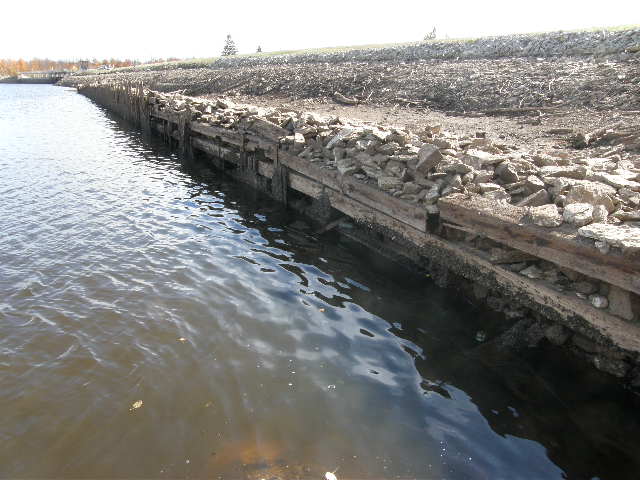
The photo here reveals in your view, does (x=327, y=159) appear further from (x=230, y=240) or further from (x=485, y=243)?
(x=485, y=243)

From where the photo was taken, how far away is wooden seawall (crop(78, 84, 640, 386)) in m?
5.20

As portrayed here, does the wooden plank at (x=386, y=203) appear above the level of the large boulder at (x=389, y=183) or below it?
below

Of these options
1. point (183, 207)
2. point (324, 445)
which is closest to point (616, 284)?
point (324, 445)

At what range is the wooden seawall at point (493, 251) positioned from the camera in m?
5.20

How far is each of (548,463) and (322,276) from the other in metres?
4.92

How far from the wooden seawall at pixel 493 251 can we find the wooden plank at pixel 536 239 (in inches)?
0.4

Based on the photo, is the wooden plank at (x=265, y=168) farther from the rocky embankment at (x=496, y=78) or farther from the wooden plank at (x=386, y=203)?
the rocky embankment at (x=496, y=78)

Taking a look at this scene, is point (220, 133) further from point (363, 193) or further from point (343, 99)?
point (343, 99)

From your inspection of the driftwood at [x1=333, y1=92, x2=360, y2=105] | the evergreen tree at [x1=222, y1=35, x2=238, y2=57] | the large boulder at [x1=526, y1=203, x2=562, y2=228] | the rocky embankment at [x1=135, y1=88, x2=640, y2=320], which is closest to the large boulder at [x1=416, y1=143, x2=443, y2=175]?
the rocky embankment at [x1=135, y1=88, x2=640, y2=320]

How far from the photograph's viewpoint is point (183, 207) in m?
13.0

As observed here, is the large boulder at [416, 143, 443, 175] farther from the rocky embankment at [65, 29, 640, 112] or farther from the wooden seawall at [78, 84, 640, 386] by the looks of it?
the rocky embankment at [65, 29, 640, 112]

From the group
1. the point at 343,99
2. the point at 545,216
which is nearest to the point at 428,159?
the point at 545,216

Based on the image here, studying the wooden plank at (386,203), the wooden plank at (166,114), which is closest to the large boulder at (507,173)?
the wooden plank at (386,203)

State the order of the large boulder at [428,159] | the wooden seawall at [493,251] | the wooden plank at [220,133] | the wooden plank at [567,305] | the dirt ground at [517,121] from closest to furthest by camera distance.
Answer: the wooden plank at [567,305] → the wooden seawall at [493,251] → the large boulder at [428,159] → the dirt ground at [517,121] → the wooden plank at [220,133]
